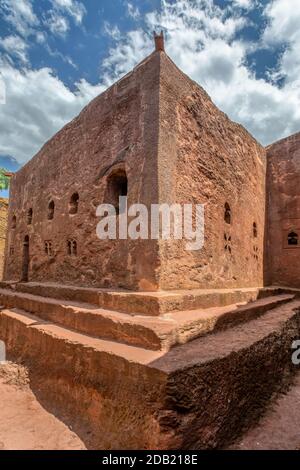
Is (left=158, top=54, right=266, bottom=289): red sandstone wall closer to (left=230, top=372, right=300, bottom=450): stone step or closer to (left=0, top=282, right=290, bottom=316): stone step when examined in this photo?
(left=0, top=282, right=290, bottom=316): stone step

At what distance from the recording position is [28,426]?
9.53 ft

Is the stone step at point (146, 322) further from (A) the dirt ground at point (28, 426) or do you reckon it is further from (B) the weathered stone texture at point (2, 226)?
(B) the weathered stone texture at point (2, 226)

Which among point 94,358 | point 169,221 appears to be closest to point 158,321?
point 94,358

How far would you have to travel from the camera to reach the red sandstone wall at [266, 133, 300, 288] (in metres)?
8.55

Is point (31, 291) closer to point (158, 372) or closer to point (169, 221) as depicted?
point (169, 221)

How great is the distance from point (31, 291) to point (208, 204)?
4.22m

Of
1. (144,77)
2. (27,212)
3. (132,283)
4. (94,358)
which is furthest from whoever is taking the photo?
(27,212)

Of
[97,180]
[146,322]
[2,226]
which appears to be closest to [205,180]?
[97,180]

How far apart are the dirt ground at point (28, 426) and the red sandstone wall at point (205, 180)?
207 centimetres

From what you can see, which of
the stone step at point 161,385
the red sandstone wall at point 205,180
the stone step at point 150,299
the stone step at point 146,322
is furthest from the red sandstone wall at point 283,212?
the stone step at point 161,385

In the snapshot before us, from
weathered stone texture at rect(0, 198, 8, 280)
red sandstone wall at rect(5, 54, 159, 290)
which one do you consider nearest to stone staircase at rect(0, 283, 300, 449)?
red sandstone wall at rect(5, 54, 159, 290)

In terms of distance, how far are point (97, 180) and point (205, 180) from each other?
2.18 metres

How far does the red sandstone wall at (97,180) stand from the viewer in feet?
14.5

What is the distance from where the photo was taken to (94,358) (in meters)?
2.81
